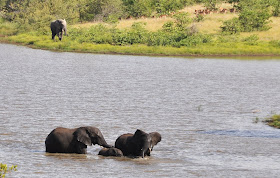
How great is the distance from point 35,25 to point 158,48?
18.1 metres

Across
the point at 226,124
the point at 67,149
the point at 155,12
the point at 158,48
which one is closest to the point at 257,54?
the point at 158,48

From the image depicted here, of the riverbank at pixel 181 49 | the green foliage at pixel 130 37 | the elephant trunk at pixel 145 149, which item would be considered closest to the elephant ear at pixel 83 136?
the elephant trunk at pixel 145 149

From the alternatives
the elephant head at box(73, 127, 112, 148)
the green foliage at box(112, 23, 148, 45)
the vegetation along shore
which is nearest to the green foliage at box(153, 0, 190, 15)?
the vegetation along shore

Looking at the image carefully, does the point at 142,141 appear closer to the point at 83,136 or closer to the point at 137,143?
the point at 137,143

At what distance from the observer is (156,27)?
61.7m

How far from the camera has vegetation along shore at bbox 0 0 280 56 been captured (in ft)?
181

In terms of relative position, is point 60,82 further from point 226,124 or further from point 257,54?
point 257,54

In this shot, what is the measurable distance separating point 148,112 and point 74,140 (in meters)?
8.66

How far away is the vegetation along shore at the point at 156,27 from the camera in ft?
181

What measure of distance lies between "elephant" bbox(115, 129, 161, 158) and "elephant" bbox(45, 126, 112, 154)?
377 mm

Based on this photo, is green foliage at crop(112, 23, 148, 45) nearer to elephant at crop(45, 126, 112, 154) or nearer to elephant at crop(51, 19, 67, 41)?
elephant at crop(51, 19, 67, 41)

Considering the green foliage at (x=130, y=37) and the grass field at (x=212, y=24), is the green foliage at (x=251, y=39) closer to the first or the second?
the grass field at (x=212, y=24)

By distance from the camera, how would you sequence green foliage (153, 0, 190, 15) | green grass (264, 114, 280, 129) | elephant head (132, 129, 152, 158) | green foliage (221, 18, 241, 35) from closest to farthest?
elephant head (132, 129, 152, 158)
green grass (264, 114, 280, 129)
green foliage (221, 18, 241, 35)
green foliage (153, 0, 190, 15)

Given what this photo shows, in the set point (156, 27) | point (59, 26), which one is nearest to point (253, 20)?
point (156, 27)
